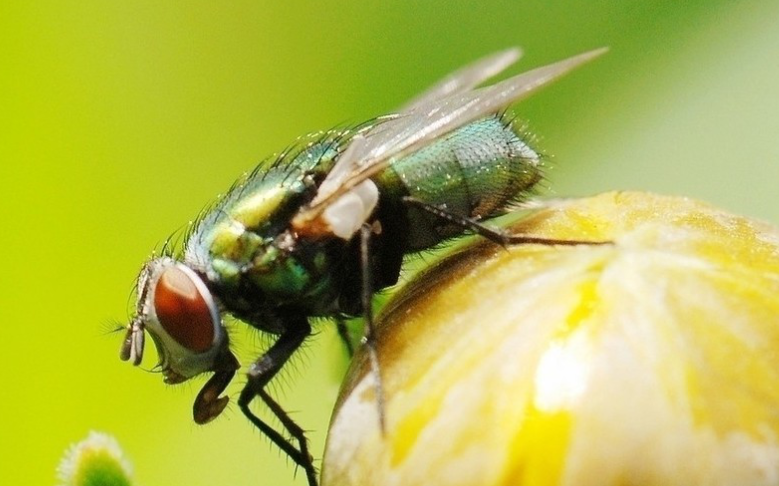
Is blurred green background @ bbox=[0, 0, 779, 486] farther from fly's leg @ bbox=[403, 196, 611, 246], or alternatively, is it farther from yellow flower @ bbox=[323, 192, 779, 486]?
yellow flower @ bbox=[323, 192, 779, 486]

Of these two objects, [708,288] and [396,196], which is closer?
[708,288]

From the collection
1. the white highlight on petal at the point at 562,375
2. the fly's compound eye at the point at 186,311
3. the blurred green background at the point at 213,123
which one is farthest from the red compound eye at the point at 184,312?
the blurred green background at the point at 213,123

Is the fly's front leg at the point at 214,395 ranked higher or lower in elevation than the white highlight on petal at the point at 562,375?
higher

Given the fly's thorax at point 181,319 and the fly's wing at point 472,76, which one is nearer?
the fly's thorax at point 181,319

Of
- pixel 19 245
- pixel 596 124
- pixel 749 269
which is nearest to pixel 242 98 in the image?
pixel 19 245

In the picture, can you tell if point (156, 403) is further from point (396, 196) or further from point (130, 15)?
point (396, 196)

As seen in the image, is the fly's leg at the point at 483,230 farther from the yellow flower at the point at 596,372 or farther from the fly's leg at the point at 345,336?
the fly's leg at the point at 345,336

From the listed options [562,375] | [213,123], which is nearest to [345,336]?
[562,375]
